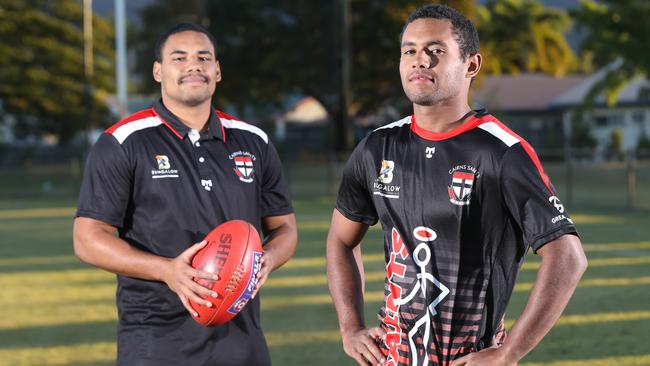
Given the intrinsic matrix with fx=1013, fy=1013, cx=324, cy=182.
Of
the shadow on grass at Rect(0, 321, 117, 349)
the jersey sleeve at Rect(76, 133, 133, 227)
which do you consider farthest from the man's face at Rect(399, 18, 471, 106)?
the shadow on grass at Rect(0, 321, 117, 349)

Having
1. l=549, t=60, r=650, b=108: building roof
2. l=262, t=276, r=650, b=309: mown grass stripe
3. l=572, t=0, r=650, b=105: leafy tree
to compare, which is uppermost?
l=572, t=0, r=650, b=105: leafy tree

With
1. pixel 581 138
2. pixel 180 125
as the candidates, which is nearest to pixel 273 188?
pixel 180 125

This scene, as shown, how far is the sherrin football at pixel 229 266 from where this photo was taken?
4.46 metres

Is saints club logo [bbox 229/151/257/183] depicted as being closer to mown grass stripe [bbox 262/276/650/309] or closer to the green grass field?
the green grass field

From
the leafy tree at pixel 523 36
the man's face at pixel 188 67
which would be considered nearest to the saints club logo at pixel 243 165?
the man's face at pixel 188 67

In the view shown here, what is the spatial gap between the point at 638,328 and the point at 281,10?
3937 cm

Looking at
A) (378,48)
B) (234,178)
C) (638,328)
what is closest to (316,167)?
(378,48)

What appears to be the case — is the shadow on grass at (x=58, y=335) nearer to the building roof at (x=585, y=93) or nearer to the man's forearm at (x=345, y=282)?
the man's forearm at (x=345, y=282)

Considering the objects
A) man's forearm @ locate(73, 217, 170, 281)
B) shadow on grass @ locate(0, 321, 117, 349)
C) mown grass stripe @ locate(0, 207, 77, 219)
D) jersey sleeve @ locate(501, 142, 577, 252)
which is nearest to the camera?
jersey sleeve @ locate(501, 142, 577, 252)

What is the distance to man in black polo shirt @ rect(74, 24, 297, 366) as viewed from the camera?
15.7 ft

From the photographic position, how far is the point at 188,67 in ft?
15.9

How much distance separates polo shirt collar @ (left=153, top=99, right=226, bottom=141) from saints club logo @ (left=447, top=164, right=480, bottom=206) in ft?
5.62

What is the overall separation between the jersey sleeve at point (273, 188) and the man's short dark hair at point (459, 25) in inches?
63.9

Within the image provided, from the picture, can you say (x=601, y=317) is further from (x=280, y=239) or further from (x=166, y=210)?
(x=166, y=210)
